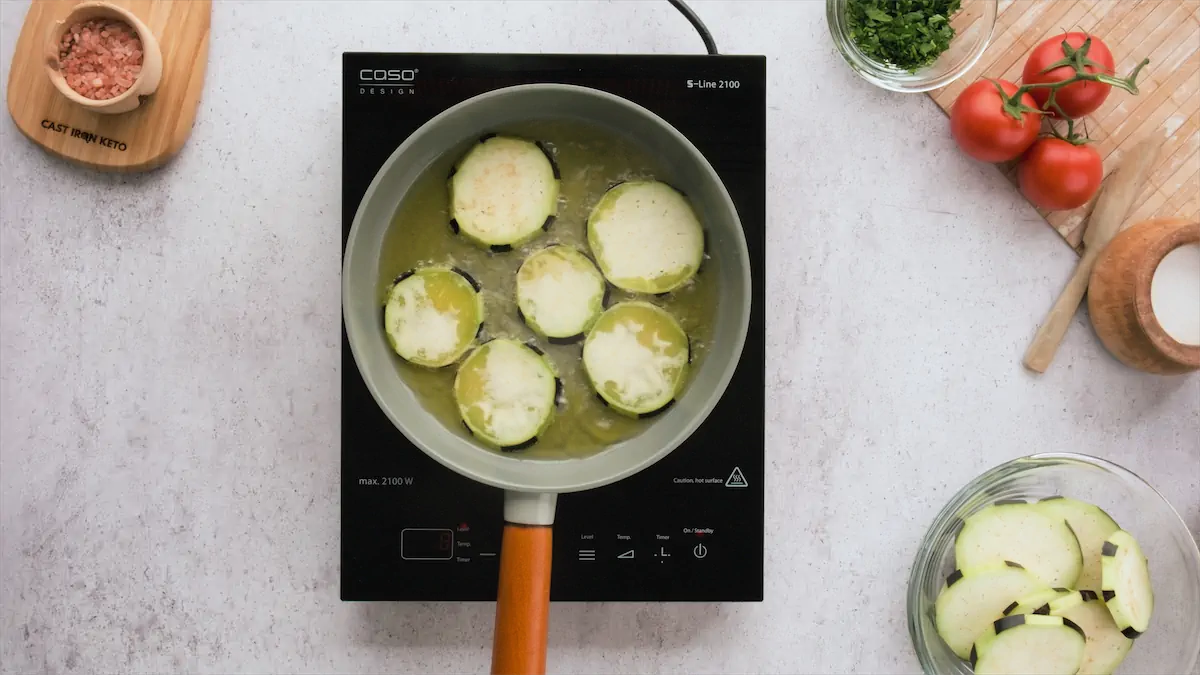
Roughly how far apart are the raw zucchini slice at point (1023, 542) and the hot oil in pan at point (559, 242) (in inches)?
17.5

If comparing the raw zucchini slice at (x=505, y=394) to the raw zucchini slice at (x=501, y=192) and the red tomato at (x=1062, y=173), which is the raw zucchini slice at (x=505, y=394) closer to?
the raw zucchini slice at (x=501, y=192)

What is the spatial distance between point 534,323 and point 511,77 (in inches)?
11.9

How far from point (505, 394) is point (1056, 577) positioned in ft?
2.26

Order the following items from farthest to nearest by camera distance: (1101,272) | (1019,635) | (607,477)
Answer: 1. (1101,272)
2. (1019,635)
3. (607,477)

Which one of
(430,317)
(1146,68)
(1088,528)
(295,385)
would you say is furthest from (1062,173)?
(295,385)

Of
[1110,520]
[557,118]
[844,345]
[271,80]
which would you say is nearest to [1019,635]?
[1110,520]

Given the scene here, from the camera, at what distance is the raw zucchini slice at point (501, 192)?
938 millimetres

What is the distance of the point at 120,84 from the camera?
1083mm

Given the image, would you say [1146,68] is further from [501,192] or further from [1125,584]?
[501,192]

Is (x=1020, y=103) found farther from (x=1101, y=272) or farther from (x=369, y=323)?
(x=369, y=323)

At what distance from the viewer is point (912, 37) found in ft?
3.70

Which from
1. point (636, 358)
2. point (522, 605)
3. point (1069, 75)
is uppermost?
point (1069, 75)

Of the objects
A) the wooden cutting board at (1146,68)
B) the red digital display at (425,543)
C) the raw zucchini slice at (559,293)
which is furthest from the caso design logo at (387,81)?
the wooden cutting board at (1146,68)

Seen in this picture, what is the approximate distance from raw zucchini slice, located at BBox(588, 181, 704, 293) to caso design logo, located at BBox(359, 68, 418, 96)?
0.28 meters
